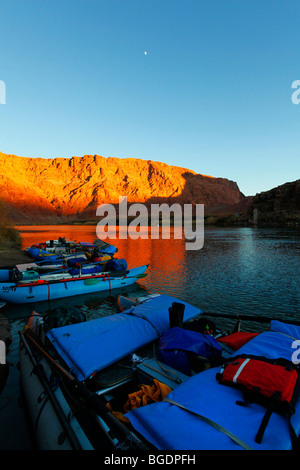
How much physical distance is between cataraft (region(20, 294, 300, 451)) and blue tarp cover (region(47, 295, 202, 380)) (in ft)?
0.07

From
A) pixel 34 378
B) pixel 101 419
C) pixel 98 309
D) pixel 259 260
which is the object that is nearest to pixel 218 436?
pixel 101 419

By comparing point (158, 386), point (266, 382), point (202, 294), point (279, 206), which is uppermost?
point (279, 206)

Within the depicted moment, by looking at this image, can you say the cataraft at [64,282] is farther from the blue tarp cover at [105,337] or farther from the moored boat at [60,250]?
the blue tarp cover at [105,337]

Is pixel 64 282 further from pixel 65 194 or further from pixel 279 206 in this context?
pixel 65 194

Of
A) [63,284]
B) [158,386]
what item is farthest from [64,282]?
[158,386]

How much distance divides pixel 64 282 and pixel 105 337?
9.11m

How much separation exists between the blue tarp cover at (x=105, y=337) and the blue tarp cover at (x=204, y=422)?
164cm

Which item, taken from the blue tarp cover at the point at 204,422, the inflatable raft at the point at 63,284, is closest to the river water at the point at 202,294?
the inflatable raft at the point at 63,284

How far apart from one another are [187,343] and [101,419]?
1971mm

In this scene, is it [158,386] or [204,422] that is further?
[158,386]

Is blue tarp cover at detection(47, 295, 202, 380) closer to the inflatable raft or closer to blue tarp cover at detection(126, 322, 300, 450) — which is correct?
blue tarp cover at detection(126, 322, 300, 450)

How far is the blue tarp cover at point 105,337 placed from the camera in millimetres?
4613

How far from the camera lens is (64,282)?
44.5 feet

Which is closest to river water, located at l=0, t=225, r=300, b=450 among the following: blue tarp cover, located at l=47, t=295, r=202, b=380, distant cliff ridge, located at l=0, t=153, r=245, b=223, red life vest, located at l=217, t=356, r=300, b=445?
blue tarp cover, located at l=47, t=295, r=202, b=380
